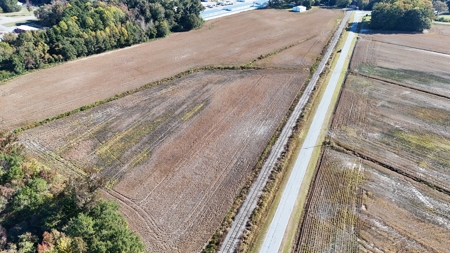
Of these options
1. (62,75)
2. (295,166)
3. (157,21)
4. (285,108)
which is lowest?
(295,166)

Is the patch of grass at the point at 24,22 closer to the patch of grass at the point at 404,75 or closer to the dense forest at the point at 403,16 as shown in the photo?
the patch of grass at the point at 404,75

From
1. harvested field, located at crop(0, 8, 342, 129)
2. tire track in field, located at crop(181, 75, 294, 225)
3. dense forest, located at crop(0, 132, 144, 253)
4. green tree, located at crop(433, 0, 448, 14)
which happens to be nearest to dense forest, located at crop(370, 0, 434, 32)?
harvested field, located at crop(0, 8, 342, 129)

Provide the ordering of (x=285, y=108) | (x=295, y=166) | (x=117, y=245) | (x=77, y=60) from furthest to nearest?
(x=77, y=60) → (x=285, y=108) → (x=295, y=166) → (x=117, y=245)

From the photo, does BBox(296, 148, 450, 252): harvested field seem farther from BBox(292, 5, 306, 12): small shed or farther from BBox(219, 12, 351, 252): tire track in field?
BBox(292, 5, 306, 12): small shed

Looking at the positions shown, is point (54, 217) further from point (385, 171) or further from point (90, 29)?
point (90, 29)

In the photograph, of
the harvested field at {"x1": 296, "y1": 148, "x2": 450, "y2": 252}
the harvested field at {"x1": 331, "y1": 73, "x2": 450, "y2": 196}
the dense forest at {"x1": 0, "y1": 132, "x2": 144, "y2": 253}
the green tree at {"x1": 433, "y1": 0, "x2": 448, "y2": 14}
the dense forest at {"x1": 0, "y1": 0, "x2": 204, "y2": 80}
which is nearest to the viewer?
the dense forest at {"x1": 0, "y1": 132, "x2": 144, "y2": 253}

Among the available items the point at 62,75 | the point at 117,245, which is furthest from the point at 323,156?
the point at 62,75

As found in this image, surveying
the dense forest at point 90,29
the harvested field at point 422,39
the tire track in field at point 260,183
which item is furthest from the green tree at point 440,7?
the dense forest at point 90,29

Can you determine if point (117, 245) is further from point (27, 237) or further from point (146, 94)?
point (146, 94)
